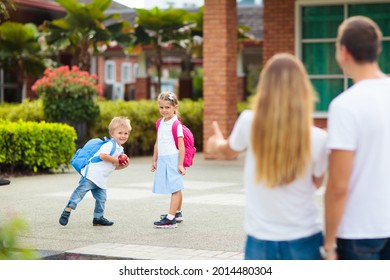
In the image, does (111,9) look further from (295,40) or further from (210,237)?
(210,237)

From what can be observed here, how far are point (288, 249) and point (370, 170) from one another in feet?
1.71

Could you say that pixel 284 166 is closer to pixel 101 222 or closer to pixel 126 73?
pixel 101 222

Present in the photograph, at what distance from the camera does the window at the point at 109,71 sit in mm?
43750

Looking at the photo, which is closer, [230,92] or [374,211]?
[374,211]

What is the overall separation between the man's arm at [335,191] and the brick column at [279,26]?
52.8 feet

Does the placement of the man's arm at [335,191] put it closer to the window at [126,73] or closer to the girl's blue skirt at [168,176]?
the girl's blue skirt at [168,176]

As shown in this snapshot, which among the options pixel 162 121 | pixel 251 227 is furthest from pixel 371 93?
pixel 162 121

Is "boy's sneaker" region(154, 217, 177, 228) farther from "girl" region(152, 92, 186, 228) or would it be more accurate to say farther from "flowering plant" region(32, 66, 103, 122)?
"flowering plant" region(32, 66, 103, 122)

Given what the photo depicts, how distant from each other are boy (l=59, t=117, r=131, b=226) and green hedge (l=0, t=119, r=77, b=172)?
590 centimetres

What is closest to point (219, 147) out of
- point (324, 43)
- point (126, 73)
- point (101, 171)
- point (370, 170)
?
point (370, 170)

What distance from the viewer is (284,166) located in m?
3.83

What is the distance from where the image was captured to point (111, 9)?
36.2 metres
